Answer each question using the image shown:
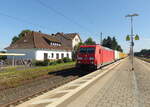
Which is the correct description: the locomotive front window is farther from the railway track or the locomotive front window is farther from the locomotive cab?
the railway track

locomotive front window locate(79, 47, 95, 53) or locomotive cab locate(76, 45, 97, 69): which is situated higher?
locomotive front window locate(79, 47, 95, 53)

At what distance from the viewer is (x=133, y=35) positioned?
2145cm

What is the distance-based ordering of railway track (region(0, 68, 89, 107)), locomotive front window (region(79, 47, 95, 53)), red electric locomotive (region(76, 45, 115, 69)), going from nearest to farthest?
railway track (region(0, 68, 89, 107)), red electric locomotive (region(76, 45, 115, 69)), locomotive front window (region(79, 47, 95, 53))

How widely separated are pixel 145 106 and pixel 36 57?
2606 centimetres

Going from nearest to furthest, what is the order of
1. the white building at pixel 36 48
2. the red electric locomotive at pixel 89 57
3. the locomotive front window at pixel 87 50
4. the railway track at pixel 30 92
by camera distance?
the railway track at pixel 30 92 → the red electric locomotive at pixel 89 57 → the locomotive front window at pixel 87 50 → the white building at pixel 36 48

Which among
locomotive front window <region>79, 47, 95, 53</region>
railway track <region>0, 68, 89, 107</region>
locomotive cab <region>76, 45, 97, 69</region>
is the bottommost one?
railway track <region>0, 68, 89, 107</region>

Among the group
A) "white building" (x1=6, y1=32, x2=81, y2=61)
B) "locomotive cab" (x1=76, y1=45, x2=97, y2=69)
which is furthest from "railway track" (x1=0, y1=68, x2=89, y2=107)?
"white building" (x1=6, y1=32, x2=81, y2=61)

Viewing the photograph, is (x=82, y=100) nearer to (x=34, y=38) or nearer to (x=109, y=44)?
(x=34, y=38)

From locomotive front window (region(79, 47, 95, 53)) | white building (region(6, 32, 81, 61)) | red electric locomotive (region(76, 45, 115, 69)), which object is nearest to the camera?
red electric locomotive (region(76, 45, 115, 69))

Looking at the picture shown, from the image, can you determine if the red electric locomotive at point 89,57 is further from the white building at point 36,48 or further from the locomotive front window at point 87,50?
the white building at point 36,48

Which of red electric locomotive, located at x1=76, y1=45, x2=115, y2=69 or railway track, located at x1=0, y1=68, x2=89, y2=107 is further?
red electric locomotive, located at x1=76, y1=45, x2=115, y2=69

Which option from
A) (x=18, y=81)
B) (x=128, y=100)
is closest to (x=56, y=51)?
(x=18, y=81)

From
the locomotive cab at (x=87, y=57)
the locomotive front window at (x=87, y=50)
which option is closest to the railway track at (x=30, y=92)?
the locomotive cab at (x=87, y=57)

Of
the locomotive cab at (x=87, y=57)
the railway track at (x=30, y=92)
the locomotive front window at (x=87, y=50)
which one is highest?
the locomotive front window at (x=87, y=50)
